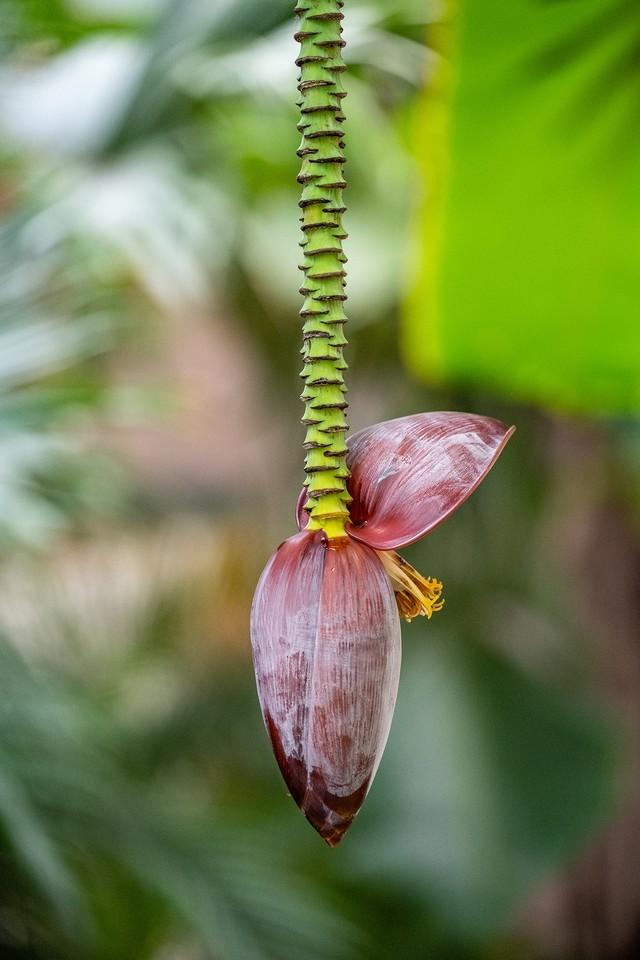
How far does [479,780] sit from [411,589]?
119 centimetres

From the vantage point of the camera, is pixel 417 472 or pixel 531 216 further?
pixel 531 216

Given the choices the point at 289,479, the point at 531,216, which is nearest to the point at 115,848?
the point at 531,216

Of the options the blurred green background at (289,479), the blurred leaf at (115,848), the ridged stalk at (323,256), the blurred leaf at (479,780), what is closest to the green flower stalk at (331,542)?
the ridged stalk at (323,256)

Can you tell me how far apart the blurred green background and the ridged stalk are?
0.22 metres

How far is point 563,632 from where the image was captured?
147 centimetres

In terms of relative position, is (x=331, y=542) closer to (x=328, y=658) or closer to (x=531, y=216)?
(x=328, y=658)

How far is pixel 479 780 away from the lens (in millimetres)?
1269

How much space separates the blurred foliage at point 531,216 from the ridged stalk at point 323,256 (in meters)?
0.26

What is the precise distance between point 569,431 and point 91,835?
39.4 inches

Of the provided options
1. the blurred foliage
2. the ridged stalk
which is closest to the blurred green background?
the blurred foliage

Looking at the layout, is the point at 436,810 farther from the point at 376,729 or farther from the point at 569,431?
the point at 376,729

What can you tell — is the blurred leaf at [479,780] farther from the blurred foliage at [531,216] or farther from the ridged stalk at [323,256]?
the ridged stalk at [323,256]

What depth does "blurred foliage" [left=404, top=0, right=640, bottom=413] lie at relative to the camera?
41cm

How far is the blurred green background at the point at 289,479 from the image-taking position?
0.51 meters
